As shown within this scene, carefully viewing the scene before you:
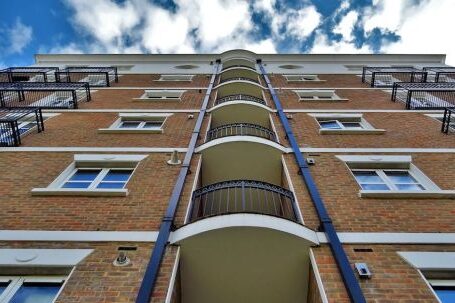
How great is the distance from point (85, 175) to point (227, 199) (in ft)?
13.5

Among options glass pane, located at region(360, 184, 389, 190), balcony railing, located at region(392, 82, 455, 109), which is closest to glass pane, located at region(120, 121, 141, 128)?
glass pane, located at region(360, 184, 389, 190)

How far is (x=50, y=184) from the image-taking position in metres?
9.06

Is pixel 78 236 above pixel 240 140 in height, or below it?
below

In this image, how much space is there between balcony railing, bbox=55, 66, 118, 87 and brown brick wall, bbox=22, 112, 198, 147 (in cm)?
659

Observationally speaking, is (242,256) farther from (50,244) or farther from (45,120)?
(45,120)

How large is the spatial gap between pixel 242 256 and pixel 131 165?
4.92 m

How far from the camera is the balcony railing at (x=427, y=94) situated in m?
15.8

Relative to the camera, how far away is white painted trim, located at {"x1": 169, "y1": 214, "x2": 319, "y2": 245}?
21.8 ft

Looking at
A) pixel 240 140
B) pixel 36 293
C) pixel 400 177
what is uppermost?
pixel 240 140

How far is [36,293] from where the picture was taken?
240 inches

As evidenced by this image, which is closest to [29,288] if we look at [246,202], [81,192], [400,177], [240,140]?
[81,192]

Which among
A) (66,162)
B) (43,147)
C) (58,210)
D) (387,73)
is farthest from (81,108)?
(387,73)

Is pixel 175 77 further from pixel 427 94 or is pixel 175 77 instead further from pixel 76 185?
pixel 427 94

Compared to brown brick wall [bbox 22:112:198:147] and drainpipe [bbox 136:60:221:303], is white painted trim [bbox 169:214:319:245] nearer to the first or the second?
drainpipe [bbox 136:60:221:303]
